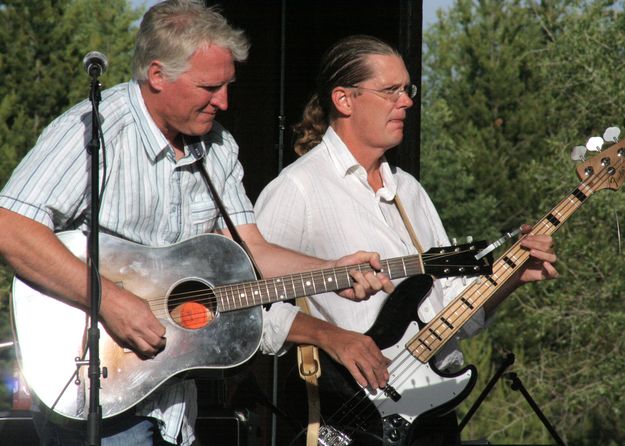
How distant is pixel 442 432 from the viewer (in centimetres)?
362

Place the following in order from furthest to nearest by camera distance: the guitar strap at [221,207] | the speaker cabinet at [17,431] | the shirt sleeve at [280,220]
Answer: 1. the speaker cabinet at [17,431]
2. the shirt sleeve at [280,220]
3. the guitar strap at [221,207]

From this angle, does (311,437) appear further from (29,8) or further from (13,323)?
(29,8)

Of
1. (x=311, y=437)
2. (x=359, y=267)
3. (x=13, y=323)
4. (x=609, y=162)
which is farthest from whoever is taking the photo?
(x=609, y=162)

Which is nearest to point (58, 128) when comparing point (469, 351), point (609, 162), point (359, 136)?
point (359, 136)

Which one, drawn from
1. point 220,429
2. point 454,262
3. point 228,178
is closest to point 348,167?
point 228,178

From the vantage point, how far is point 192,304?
3.13 meters

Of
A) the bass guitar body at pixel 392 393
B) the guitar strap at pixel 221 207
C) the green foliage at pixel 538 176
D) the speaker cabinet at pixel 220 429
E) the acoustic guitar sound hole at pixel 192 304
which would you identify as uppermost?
the green foliage at pixel 538 176

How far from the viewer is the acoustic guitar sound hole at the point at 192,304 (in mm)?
3113

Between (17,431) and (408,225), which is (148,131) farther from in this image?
(17,431)

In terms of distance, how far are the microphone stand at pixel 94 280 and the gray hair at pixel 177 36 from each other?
25 centimetres

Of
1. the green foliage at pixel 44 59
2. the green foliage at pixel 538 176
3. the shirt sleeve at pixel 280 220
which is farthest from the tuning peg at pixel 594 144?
the green foliage at pixel 44 59

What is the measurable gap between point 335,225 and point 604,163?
1.00 m

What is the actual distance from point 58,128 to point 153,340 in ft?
2.13

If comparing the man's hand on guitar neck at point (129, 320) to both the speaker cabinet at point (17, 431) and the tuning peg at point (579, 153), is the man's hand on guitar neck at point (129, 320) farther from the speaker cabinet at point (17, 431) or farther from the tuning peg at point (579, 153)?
the tuning peg at point (579, 153)
